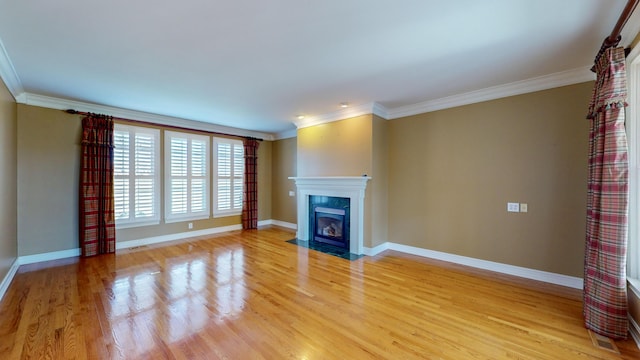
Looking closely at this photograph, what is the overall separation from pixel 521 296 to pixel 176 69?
4707 mm

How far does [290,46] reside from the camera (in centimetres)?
246

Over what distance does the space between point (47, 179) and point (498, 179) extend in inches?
268

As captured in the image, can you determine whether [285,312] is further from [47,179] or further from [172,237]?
[47,179]

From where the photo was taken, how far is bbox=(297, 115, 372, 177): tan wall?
4430 millimetres

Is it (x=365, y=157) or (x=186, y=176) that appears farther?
(x=186, y=176)

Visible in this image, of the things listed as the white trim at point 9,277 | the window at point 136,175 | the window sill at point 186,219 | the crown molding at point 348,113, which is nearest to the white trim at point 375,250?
the crown molding at point 348,113

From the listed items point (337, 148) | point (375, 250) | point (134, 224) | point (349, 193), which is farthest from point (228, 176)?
point (375, 250)

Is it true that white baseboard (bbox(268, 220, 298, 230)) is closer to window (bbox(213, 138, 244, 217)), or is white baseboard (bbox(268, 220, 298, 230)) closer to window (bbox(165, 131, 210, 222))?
window (bbox(213, 138, 244, 217))

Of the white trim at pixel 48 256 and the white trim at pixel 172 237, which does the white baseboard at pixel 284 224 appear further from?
the white trim at pixel 48 256

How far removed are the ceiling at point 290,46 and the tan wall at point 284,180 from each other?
2.81m

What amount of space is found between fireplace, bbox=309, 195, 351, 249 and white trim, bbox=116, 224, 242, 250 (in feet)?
7.46

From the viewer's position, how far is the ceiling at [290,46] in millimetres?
1934

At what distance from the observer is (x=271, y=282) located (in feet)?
10.7

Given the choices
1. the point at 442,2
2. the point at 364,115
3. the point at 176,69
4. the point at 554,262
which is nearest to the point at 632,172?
the point at 554,262
